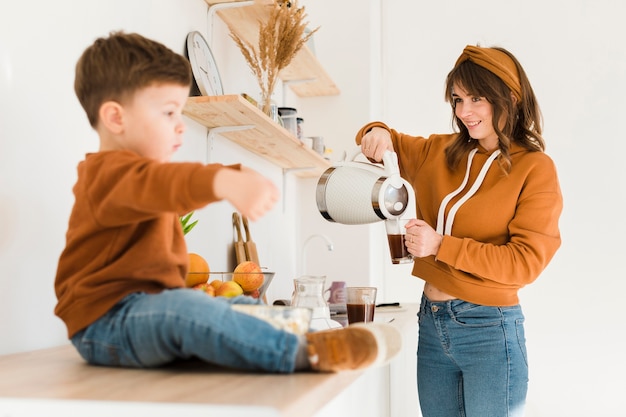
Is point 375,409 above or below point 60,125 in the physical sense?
below

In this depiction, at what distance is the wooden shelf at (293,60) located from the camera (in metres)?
2.28

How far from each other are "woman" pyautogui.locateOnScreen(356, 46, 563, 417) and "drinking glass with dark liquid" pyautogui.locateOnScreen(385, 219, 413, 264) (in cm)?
3

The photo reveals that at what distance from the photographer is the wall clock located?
197 centimetres

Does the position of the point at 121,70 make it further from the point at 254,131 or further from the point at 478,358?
the point at 254,131

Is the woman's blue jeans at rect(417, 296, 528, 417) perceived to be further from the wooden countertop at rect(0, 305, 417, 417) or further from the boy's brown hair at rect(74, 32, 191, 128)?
the boy's brown hair at rect(74, 32, 191, 128)

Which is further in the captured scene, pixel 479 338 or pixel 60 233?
pixel 479 338

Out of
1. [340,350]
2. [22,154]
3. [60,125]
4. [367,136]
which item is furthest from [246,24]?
[340,350]

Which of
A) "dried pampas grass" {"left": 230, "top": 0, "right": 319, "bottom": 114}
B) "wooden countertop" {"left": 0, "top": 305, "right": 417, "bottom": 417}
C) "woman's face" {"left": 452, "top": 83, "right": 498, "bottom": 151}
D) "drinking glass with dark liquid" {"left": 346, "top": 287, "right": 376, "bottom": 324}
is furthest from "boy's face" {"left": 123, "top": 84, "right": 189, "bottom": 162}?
"dried pampas grass" {"left": 230, "top": 0, "right": 319, "bottom": 114}

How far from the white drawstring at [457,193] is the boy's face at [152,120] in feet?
3.12

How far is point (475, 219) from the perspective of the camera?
1688 mm

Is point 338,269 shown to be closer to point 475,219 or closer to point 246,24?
point 246,24

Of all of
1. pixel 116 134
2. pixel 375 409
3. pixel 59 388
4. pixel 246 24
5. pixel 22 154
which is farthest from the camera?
pixel 246 24

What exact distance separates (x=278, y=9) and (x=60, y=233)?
1.19 meters

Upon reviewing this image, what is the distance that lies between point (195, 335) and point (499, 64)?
3.92ft
